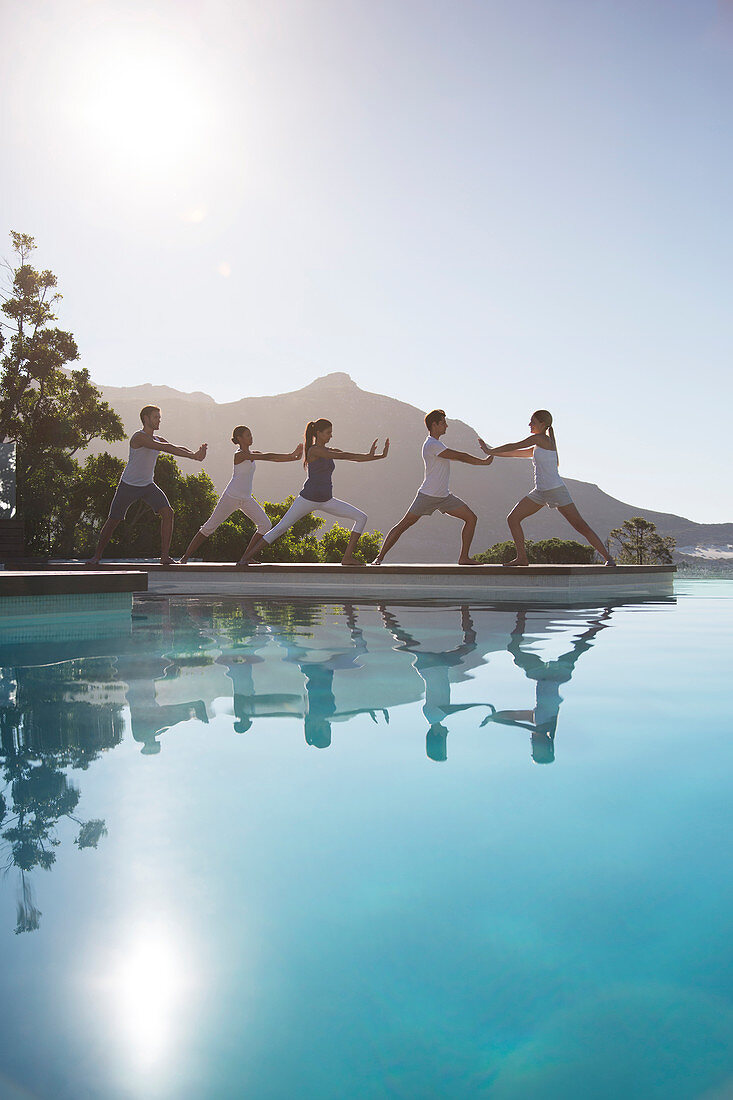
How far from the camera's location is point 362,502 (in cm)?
12256

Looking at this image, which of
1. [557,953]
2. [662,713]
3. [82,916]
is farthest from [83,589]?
[557,953]

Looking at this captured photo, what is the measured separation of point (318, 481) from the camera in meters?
10.5

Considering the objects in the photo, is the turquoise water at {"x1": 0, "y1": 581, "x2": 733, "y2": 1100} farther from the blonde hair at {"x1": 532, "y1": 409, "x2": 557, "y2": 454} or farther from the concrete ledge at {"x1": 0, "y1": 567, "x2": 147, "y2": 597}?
the blonde hair at {"x1": 532, "y1": 409, "x2": 557, "y2": 454}

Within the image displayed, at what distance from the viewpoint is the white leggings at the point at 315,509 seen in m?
10.5

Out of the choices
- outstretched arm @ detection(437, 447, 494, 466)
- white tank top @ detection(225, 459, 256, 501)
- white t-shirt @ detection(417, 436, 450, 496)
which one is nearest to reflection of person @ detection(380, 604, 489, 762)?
A: outstretched arm @ detection(437, 447, 494, 466)

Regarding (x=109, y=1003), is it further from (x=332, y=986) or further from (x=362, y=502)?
(x=362, y=502)

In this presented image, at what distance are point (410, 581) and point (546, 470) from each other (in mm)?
2619

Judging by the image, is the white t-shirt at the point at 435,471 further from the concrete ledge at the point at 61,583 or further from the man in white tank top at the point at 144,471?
the concrete ledge at the point at 61,583

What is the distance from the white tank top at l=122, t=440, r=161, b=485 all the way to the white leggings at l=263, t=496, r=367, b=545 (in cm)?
221

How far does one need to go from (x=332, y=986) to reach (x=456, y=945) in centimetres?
27

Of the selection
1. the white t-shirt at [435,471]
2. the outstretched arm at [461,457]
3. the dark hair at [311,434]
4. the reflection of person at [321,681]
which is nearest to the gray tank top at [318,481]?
the dark hair at [311,434]

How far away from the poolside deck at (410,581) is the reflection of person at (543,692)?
373 centimetres

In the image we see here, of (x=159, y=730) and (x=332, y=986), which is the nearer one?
(x=332, y=986)

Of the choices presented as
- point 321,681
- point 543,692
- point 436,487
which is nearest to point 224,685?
point 321,681
